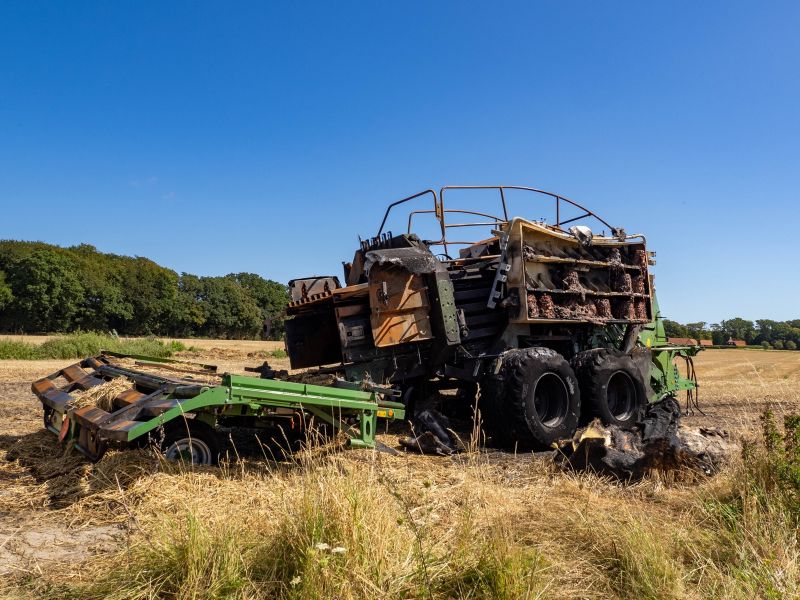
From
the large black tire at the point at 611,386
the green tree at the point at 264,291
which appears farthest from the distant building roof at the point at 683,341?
the green tree at the point at 264,291

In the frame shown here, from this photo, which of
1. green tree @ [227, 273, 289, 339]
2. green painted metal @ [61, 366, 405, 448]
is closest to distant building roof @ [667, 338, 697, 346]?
green painted metal @ [61, 366, 405, 448]

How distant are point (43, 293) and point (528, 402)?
183 feet

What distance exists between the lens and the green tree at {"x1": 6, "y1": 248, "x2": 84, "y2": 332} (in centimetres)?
5200

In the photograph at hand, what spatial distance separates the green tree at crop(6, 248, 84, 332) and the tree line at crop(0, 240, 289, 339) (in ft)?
0.25

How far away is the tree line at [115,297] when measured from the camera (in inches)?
2064

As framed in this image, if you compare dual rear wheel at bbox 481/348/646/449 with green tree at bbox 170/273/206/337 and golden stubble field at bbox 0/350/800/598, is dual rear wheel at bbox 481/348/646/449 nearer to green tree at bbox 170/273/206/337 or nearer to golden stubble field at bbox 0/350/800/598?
golden stubble field at bbox 0/350/800/598

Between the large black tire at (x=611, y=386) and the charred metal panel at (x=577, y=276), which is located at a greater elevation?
the charred metal panel at (x=577, y=276)

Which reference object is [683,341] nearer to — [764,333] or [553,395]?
[553,395]

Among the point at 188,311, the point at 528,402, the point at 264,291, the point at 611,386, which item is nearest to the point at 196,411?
the point at 528,402

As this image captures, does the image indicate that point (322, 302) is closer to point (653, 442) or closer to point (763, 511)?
point (653, 442)

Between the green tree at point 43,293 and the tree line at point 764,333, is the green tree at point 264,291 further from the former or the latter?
the tree line at point 764,333

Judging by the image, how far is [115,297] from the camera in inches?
2291

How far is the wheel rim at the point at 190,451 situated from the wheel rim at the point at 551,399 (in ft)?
14.7

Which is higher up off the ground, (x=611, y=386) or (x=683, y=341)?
(x=683, y=341)
